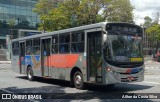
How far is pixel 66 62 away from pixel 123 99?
495cm

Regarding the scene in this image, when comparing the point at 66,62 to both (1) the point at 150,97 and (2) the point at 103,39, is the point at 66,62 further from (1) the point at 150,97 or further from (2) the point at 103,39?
(1) the point at 150,97

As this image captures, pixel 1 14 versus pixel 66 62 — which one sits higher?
pixel 1 14

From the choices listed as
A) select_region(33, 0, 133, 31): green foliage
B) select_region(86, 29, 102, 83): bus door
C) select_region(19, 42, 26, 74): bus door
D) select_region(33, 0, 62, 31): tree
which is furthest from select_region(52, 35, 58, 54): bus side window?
select_region(33, 0, 62, 31): tree

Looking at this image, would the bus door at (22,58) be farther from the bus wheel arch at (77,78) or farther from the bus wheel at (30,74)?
the bus wheel arch at (77,78)

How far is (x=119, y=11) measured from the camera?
32188 mm

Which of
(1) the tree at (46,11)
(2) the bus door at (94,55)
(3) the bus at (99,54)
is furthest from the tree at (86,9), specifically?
(2) the bus door at (94,55)

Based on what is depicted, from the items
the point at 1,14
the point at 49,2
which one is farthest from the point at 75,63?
the point at 1,14

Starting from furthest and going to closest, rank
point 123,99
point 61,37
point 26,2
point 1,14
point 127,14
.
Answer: point 26,2 → point 1,14 → point 127,14 → point 61,37 → point 123,99

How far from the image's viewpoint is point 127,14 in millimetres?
32688

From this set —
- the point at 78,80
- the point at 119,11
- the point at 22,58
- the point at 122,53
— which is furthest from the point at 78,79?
the point at 119,11

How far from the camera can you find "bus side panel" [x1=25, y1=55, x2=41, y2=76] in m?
19.1

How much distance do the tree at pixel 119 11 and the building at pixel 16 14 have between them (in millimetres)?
65579

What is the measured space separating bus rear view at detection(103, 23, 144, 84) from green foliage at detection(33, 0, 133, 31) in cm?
1713

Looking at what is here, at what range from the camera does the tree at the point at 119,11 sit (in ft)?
104
